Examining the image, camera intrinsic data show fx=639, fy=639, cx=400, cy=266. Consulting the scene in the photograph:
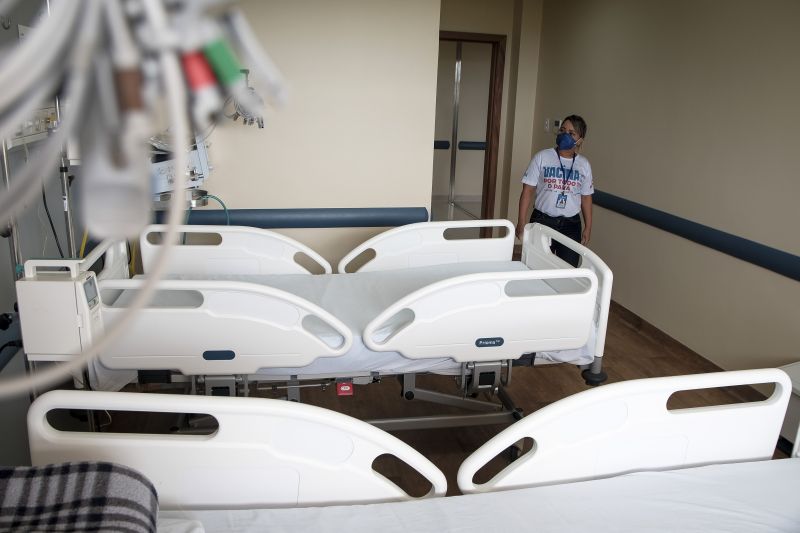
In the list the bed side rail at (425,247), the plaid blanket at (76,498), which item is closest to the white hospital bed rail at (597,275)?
the bed side rail at (425,247)

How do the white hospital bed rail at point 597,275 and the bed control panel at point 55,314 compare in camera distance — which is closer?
the bed control panel at point 55,314

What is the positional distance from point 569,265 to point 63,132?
256cm

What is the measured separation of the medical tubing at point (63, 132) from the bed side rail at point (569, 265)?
225cm

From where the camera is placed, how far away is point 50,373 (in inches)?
17.2

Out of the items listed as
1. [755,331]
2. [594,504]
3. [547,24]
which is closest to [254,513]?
[594,504]

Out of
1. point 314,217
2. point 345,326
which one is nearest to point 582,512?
point 345,326

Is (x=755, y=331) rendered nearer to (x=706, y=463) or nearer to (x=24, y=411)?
(x=706, y=463)

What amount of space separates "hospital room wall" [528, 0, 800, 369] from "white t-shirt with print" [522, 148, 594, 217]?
61 centimetres

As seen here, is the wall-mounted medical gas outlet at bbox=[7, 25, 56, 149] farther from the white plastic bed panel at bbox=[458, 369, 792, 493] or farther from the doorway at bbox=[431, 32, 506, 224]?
the doorway at bbox=[431, 32, 506, 224]

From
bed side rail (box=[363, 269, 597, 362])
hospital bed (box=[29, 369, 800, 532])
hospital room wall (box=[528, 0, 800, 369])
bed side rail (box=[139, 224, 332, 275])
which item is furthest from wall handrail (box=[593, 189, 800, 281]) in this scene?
bed side rail (box=[139, 224, 332, 275])

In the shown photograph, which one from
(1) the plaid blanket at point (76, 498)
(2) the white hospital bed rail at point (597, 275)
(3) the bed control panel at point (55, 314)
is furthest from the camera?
(2) the white hospital bed rail at point (597, 275)

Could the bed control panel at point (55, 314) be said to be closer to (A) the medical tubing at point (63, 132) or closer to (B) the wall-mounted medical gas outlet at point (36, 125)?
(B) the wall-mounted medical gas outlet at point (36, 125)

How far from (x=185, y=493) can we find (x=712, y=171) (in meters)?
3.33

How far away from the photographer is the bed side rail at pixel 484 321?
2.29 metres
